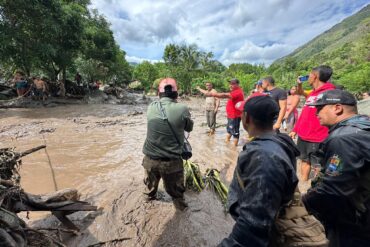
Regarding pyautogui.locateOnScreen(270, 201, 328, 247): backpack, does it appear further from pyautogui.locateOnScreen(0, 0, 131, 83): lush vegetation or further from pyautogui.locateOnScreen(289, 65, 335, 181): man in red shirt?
pyautogui.locateOnScreen(0, 0, 131, 83): lush vegetation

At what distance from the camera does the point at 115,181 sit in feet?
16.8

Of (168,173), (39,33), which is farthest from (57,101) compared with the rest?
(168,173)

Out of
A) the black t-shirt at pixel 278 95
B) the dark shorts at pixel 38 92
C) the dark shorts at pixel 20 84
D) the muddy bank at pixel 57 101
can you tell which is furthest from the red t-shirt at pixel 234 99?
the dark shorts at pixel 20 84

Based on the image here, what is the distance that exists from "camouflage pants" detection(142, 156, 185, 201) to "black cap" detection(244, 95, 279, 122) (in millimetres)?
2055

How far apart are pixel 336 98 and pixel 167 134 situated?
6.84ft

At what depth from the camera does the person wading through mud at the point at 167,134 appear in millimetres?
3486

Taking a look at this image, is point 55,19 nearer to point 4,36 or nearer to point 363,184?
point 4,36

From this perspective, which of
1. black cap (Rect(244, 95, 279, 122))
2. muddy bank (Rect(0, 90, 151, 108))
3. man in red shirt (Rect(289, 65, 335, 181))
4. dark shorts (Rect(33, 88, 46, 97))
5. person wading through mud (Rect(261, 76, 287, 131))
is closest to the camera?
black cap (Rect(244, 95, 279, 122))

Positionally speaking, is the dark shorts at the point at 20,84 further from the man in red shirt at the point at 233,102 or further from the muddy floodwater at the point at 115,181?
the man in red shirt at the point at 233,102

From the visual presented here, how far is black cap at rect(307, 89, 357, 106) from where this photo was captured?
1985 mm

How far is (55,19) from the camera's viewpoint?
606 inches

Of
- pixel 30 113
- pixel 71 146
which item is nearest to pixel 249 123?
pixel 71 146

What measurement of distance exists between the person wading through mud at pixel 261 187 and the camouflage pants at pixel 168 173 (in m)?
1.99

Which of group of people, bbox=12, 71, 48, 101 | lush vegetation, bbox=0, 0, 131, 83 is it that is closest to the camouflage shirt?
lush vegetation, bbox=0, 0, 131, 83
